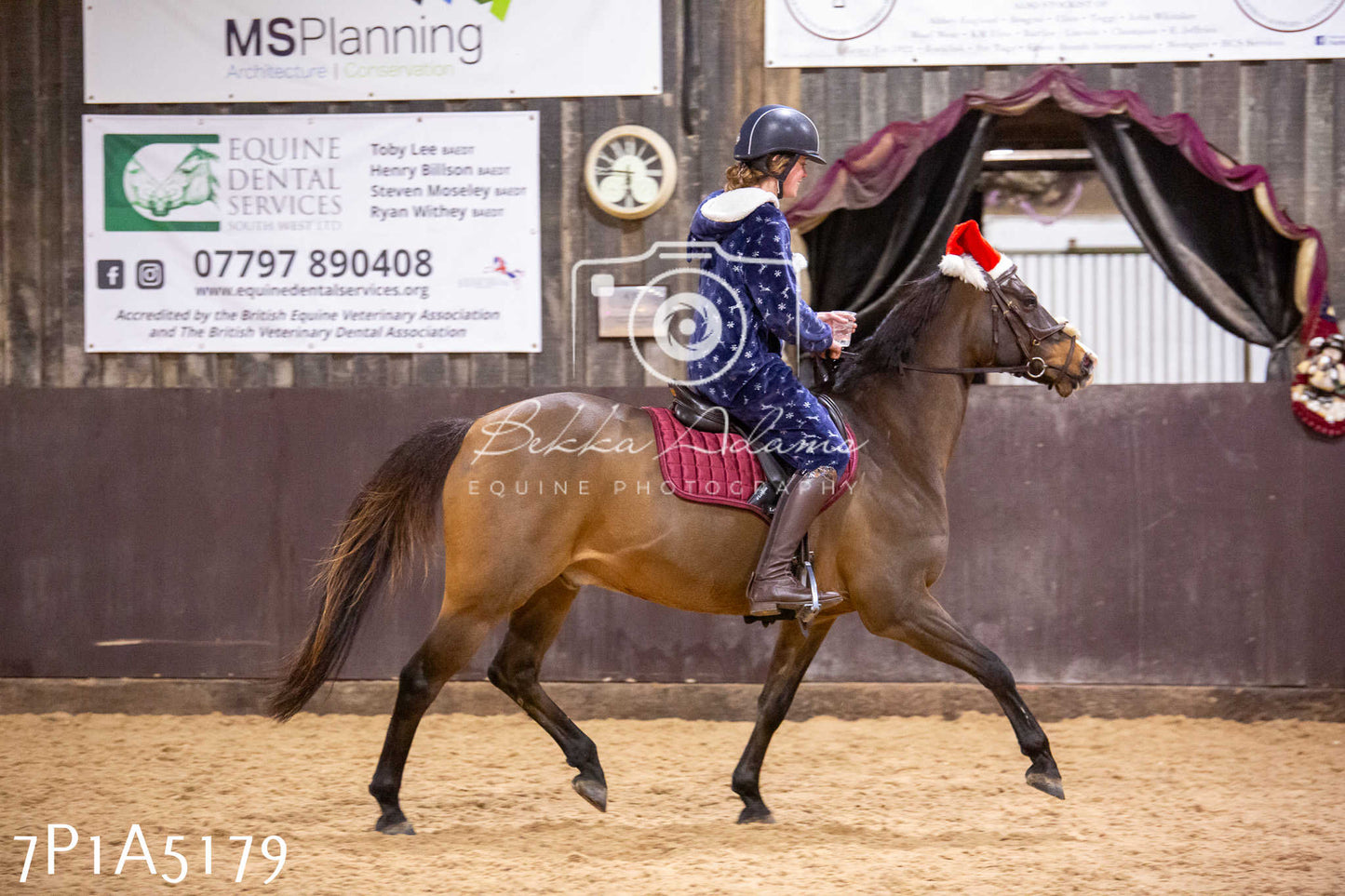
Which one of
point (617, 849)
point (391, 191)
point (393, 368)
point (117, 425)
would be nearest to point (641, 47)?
point (391, 191)

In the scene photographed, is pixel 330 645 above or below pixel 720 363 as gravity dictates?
below

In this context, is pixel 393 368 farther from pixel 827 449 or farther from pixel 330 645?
pixel 827 449

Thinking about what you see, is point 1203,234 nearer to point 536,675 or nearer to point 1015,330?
point 1015,330

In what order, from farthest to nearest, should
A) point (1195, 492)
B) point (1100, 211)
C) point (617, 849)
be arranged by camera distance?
1. point (1100, 211)
2. point (1195, 492)
3. point (617, 849)

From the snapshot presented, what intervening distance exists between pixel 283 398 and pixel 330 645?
2.31m

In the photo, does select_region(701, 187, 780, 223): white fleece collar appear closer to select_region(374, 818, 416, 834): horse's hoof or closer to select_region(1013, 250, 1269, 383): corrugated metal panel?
select_region(374, 818, 416, 834): horse's hoof

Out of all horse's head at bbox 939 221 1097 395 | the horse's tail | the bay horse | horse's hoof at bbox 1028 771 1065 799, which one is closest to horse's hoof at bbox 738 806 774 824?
the bay horse

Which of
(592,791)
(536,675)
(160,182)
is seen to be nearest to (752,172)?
(536,675)

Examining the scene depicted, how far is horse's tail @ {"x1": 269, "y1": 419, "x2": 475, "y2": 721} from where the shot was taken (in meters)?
3.88

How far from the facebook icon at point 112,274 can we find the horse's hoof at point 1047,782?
4.96m

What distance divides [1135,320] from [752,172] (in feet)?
15.1

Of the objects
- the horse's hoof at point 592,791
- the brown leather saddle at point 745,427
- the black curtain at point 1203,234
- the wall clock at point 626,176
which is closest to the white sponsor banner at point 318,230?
the wall clock at point 626,176

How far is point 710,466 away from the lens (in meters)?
3.85

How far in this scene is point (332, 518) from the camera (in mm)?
5809
